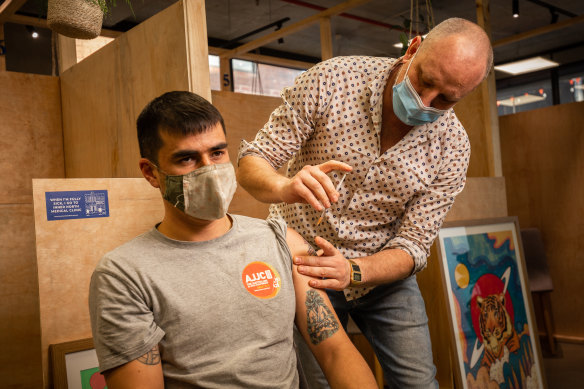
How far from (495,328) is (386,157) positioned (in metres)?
1.60

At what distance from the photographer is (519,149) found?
4676 mm

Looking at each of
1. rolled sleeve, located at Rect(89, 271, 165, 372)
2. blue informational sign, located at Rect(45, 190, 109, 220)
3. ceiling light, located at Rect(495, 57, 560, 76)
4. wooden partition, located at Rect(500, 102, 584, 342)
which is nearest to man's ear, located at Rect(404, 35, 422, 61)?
rolled sleeve, located at Rect(89, 271, 165, 372)

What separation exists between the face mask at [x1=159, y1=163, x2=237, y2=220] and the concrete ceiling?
15.2ft

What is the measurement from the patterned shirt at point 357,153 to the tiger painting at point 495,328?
4.09 feet

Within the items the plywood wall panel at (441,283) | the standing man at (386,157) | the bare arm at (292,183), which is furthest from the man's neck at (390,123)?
the plywood wall panel at (441,283)

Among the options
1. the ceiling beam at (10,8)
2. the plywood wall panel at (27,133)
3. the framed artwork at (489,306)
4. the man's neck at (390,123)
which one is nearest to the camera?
the man's neck at (390,123)

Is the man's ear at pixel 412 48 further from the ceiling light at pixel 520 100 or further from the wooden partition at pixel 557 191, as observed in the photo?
the ceiling light at pixel 520 100

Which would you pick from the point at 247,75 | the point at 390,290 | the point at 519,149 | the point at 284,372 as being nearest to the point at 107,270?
the point at 284,372

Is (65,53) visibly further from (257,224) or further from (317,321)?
(317,321)

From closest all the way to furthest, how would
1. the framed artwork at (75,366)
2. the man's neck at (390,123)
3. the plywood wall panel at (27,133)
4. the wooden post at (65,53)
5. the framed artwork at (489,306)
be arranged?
1. the man's neck at (390,123)
2. the framed artwork at (75,366)
3. the framed artwork at (489,306)
4. the plywood wall panel at (27,133)
5. the wooden post at (65,53)

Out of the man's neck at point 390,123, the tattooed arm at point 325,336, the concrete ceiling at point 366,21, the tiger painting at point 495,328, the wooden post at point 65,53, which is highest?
the concrete ceiling at point 366,21

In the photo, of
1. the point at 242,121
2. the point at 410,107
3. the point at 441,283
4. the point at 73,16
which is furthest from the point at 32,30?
the point at 410,107

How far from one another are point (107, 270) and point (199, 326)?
261 mm

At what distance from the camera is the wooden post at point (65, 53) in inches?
133
